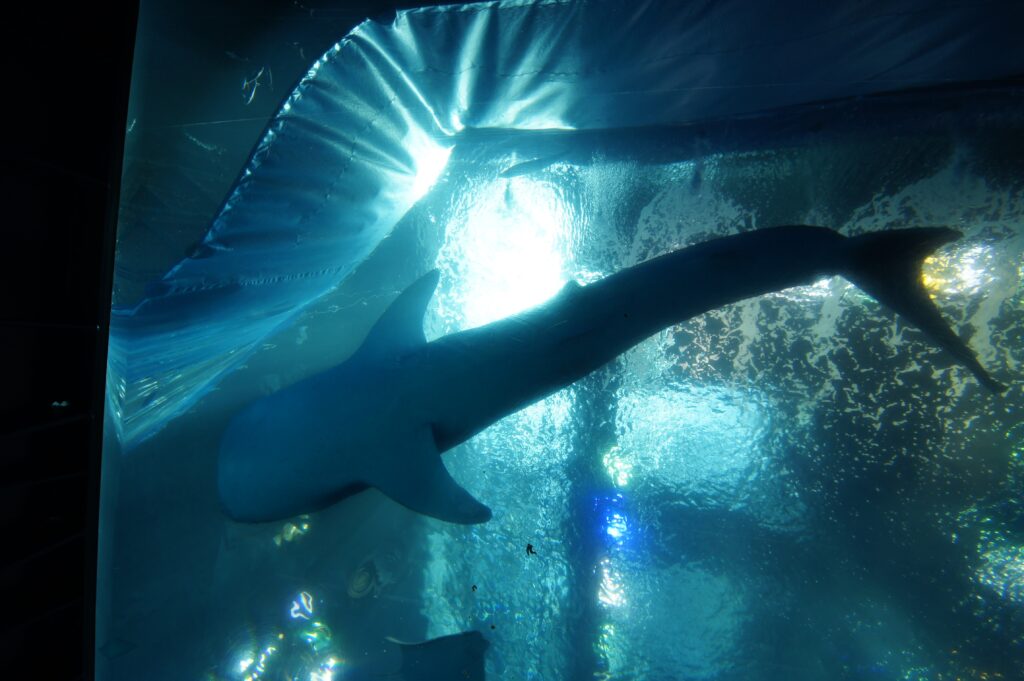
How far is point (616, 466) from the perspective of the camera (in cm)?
251

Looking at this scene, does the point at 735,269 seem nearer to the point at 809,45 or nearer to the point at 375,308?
the point at 809,45

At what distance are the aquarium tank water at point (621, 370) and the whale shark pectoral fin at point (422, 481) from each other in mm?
487

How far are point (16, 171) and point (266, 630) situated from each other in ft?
6.92

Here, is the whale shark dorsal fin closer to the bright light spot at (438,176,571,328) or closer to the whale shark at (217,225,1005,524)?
the whale shark at (217,225,1005,524)

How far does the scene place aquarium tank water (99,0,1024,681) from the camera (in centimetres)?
168

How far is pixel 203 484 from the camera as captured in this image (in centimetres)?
201

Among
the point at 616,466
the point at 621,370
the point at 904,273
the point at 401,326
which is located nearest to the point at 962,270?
the point at 904,273

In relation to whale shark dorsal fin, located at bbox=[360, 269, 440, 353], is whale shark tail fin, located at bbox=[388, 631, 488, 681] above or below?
below

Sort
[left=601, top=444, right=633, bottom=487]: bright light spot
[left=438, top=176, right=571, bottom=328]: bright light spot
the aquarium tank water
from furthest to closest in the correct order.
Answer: [left=601, top=444, right=633, bottom=487]: bright light spot, [left=438, top=176, right=571, bottom=328]: bright light spot, the aquarium tank water

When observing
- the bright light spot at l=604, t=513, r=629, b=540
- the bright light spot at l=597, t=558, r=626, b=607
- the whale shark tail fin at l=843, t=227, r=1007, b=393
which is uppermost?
the whale shark tail fin at l=843, t=227, r=1007, b=393

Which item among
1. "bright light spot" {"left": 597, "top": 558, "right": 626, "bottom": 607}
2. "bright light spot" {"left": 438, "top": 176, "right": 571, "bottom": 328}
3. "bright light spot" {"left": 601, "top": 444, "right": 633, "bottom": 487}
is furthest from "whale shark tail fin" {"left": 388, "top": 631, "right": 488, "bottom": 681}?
"bright light spot" {"left": 438, "top": 176, "right": 571, "bottom": 328}

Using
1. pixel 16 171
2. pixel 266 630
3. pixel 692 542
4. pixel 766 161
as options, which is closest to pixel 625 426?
pixel 692 542

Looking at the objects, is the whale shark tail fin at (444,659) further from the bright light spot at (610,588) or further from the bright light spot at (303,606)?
the bright light spot at (610,588)

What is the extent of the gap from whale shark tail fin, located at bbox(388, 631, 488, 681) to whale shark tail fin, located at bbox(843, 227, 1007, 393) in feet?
8.82
